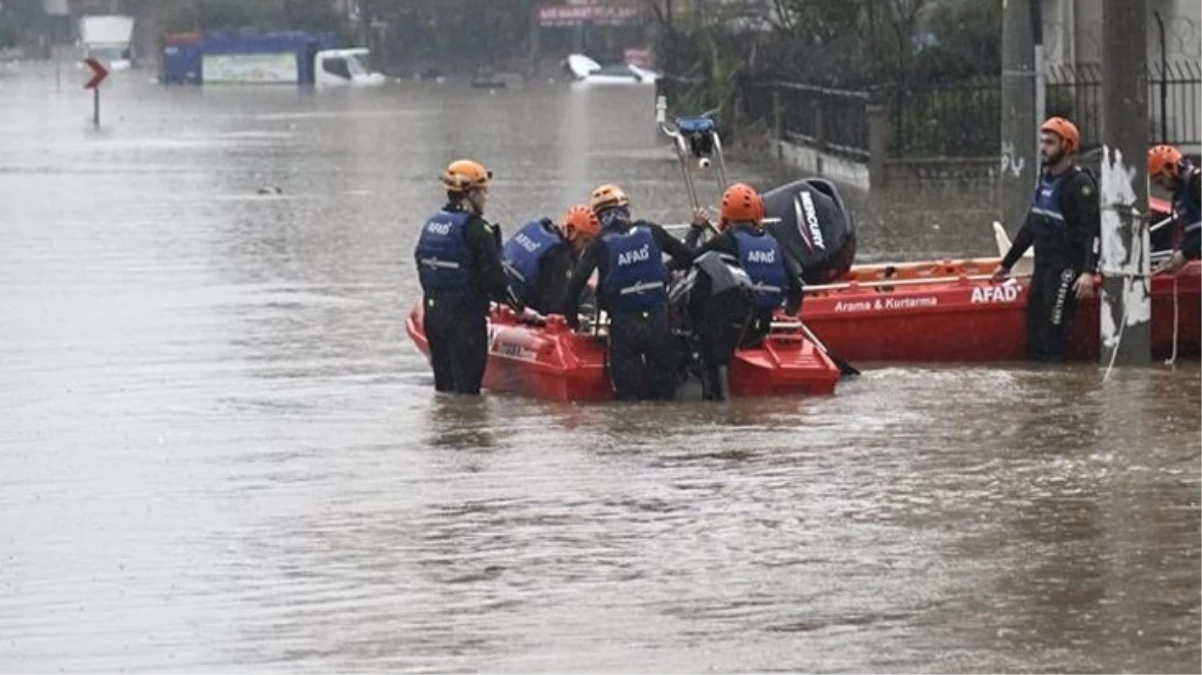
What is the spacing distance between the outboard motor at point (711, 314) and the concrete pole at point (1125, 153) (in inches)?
87.5

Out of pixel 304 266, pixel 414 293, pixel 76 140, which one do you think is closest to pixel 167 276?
pixel 304 266

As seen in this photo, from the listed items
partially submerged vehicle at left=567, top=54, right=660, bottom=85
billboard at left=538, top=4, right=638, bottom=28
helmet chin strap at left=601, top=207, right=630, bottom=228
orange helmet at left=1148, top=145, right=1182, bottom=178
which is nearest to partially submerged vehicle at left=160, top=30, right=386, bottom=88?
partially submerged vehicle at left=567, top=54, right=660, bottom=85

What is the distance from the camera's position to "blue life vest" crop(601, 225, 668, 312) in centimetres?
1634

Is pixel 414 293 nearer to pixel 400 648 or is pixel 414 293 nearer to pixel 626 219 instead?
pixel 626 219

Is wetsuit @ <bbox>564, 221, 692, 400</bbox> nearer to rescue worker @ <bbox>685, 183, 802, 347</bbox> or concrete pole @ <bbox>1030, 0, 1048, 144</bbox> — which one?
rescue worker @ <bbox>685, 183, 802, 347</bbox>

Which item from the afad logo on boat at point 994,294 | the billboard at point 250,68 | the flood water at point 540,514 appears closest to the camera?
the flood water at point 540,514

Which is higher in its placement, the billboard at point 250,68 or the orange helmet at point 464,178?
the billboard at point 250,68

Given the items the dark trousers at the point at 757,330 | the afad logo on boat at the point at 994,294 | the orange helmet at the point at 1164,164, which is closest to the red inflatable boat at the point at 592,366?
the dark trousers at the point at 757,330

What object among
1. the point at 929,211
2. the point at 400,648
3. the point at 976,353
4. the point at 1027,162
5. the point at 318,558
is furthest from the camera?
the point at 929,211

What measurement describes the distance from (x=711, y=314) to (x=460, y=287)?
5.12 feet

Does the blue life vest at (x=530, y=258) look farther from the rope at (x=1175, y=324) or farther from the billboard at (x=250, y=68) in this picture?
the billboard at (x=250, y=68)

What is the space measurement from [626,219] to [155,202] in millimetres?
24079

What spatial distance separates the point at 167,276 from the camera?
89.4ft

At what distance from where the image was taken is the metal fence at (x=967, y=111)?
3538 centimetres
